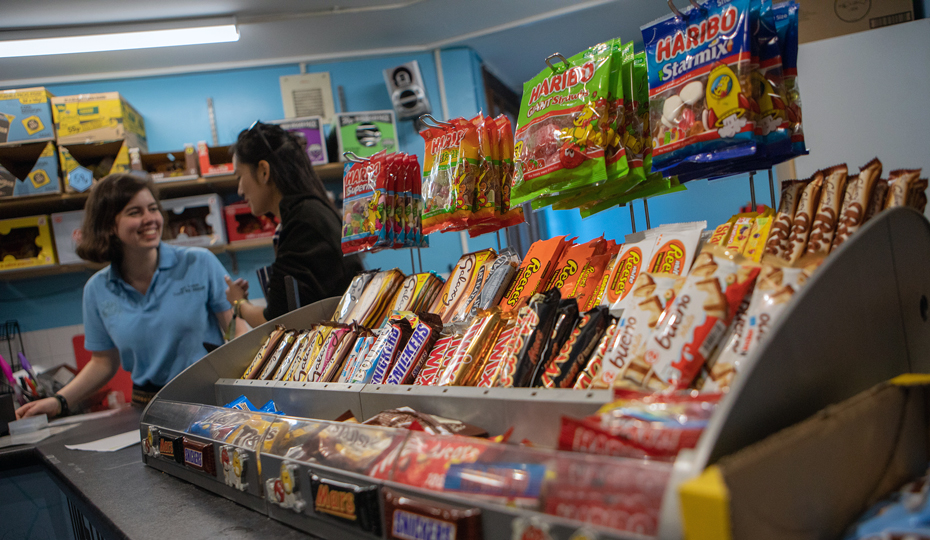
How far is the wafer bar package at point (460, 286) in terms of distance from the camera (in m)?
1.45

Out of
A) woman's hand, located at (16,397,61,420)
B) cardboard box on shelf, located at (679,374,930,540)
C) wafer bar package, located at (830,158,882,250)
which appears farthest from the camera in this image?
woman's hand, located at (16,397,61,420)

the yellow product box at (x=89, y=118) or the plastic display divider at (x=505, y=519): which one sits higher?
the yellow product box at (x=89, y=118)

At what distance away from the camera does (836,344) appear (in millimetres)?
762

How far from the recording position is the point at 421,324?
1316 millimetres

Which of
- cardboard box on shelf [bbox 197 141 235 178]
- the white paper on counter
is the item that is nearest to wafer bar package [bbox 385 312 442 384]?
the white paper on counter

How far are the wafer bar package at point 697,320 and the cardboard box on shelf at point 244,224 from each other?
13.1 ft

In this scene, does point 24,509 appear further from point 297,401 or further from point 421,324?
point 421,324

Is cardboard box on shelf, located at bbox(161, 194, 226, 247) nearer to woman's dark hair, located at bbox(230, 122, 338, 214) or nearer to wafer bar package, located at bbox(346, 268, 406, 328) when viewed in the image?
woman's dark hair, located at bbox(230, 122, 338, 214)

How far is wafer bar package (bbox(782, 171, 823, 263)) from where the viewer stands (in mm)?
947

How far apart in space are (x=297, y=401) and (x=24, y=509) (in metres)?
1.71

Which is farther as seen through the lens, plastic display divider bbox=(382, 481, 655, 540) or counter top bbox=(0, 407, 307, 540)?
counter top bbox=(0, 407, 307, 540)

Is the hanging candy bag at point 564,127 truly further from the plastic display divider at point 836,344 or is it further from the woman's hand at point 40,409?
the woman's hand at point 40,409

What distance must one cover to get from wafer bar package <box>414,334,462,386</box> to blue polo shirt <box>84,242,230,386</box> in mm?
1984

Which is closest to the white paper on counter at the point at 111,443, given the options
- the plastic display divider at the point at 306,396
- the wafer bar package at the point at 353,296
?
the plastic display divider at the point at 306,396
